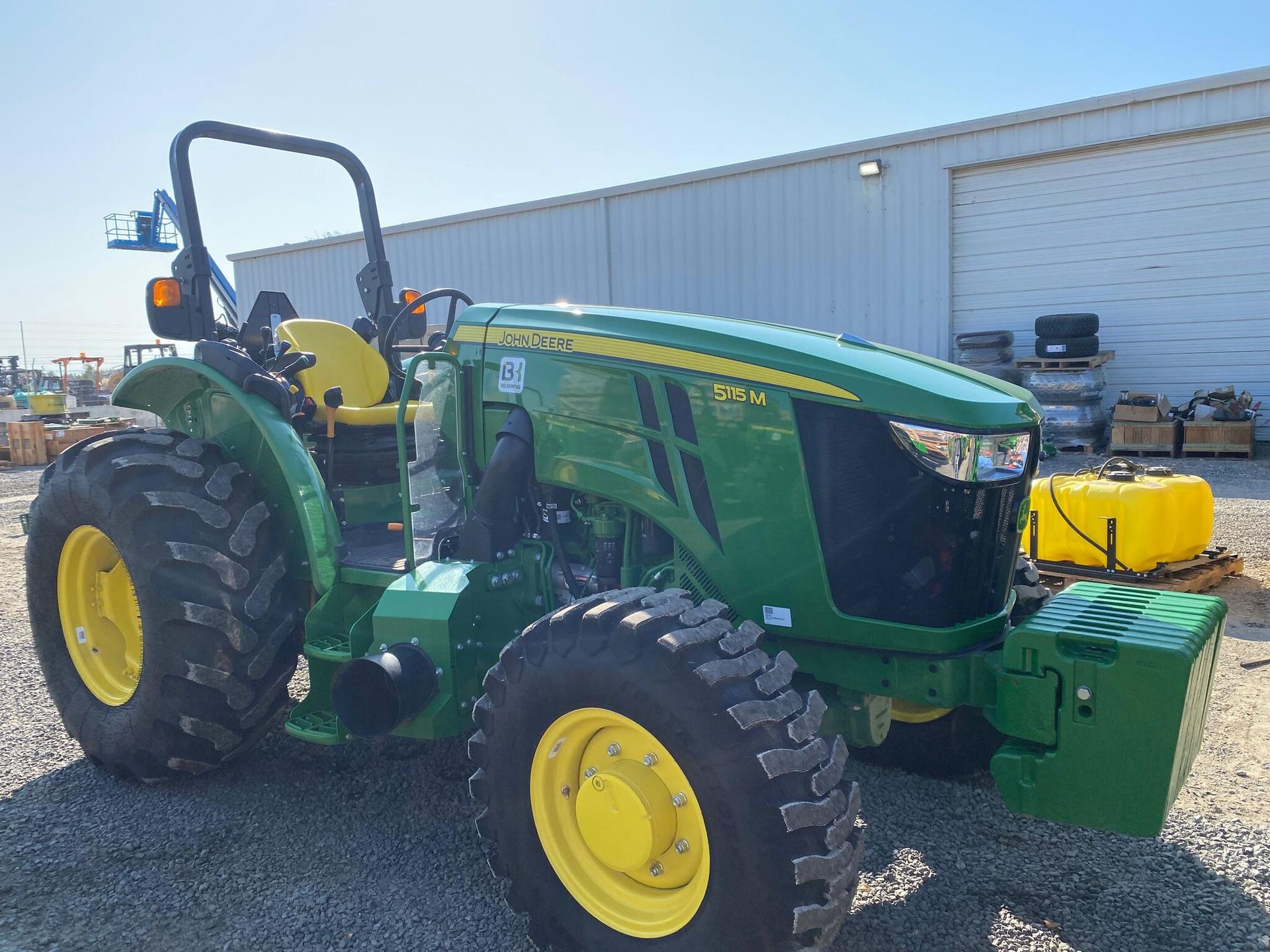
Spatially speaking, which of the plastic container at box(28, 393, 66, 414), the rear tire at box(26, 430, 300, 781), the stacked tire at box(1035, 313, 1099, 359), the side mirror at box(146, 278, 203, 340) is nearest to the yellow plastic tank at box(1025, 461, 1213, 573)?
the rear tire at box(26, 430, 300, 781)

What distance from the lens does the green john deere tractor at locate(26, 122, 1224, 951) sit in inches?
84.4

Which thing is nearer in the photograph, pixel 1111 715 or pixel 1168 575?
pixel 1111 715

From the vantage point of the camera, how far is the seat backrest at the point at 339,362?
4262 millimetres

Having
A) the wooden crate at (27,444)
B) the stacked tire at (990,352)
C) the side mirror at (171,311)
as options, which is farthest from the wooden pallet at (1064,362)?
the wooden crate at (27,444)

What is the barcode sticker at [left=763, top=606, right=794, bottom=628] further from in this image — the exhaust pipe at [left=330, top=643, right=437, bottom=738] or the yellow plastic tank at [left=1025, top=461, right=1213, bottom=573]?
the yellow plastic tank at [left=1025, top=461, right=1213, bottom=573]

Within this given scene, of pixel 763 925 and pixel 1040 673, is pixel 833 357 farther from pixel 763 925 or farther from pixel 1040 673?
pixel 763 925

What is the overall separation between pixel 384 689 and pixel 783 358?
1.45 m

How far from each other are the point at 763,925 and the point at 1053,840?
1.38 m

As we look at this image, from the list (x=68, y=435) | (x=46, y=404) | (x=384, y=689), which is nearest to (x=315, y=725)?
(x=384, y=689)

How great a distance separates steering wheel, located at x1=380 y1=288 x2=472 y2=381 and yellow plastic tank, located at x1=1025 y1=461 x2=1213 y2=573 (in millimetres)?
3373

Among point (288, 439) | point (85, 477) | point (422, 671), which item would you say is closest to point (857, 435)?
point (422, 671)

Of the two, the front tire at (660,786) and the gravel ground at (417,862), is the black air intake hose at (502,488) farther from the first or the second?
the gravel ground at (417,862)

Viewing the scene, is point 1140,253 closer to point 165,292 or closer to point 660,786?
point 165,292

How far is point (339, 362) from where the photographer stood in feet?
14.3
